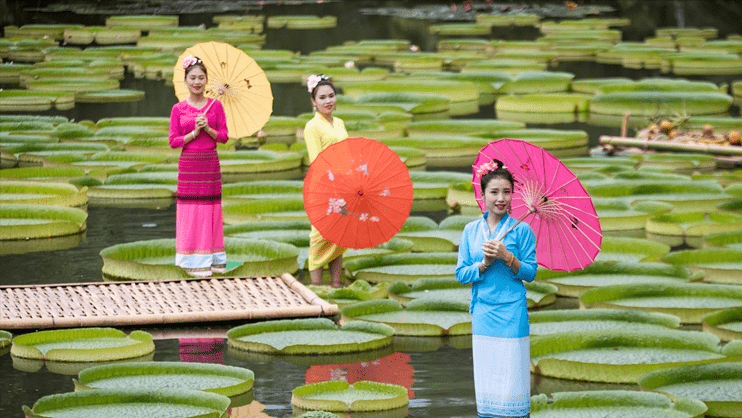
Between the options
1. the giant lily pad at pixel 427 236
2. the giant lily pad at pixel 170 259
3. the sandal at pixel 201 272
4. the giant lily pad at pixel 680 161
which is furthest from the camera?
the giant lily pad at pixel 680 161

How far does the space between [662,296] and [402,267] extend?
166 centimetres

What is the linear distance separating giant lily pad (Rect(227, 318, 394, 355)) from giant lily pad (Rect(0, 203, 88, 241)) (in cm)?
292

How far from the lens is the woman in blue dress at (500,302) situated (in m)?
A: 4.71

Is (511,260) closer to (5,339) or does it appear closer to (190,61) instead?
(5,339)

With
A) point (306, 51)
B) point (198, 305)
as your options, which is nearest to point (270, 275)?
point (198, 305)

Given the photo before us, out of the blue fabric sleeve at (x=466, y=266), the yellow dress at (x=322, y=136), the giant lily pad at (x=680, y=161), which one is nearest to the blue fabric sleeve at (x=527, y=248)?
the blue fabric sleeve at (x=466, y=266)

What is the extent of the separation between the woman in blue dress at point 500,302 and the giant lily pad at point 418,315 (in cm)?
213

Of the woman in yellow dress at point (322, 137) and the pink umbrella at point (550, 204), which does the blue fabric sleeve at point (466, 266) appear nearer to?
the pink umbrella at point (550, 204)

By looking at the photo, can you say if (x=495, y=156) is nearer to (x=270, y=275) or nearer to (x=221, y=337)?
(x=221, y=337)

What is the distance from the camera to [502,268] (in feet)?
15.5

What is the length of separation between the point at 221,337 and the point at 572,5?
89.1 ft

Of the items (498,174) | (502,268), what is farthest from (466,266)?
(498,174)

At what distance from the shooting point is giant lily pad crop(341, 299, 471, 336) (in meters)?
6.91

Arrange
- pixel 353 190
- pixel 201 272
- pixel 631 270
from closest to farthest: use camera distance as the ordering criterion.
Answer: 1. pixel 353 190
2. pixel 201 272
3. pixel 631 270
